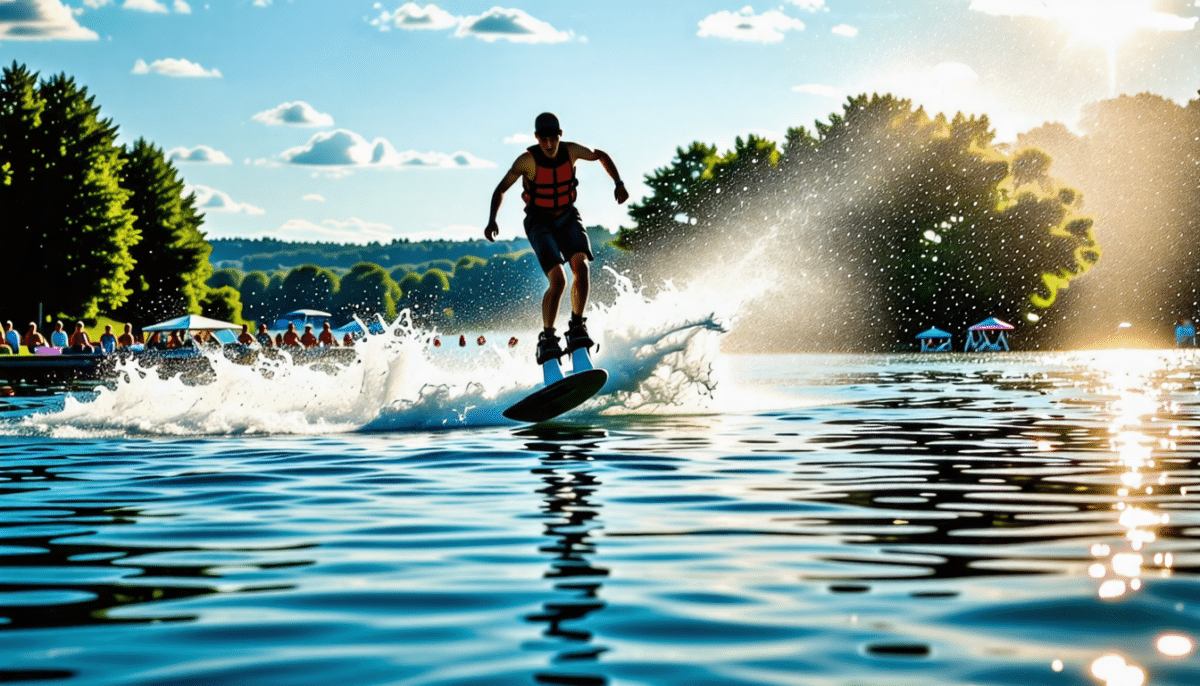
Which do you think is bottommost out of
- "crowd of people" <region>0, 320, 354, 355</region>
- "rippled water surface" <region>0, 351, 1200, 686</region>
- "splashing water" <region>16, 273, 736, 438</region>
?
"rippled water surface" <region>0, 351, 1200, 686</region>

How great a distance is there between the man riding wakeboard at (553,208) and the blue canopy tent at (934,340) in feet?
187

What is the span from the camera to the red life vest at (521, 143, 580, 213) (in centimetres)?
1226

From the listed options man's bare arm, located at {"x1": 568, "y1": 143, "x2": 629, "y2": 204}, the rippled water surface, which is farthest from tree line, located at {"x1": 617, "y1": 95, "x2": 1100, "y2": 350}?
the rippled water surface

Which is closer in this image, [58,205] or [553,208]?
[553,208]

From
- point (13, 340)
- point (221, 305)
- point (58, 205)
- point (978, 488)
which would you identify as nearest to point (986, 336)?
point (221, 305)

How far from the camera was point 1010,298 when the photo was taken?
7012cm

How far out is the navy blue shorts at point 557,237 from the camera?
1226 centimetres

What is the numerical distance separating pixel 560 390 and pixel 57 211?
48561 mm

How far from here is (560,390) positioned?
12.6 meters

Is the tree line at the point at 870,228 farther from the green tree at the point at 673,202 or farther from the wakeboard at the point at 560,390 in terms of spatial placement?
the wakeboard at the point at 560,390

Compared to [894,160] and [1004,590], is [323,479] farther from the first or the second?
[894,160]

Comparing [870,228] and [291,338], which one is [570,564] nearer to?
[291,338]

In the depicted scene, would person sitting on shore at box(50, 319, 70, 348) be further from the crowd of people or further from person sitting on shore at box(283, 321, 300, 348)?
person sitting on shore at box(283, 321, 300, 348)

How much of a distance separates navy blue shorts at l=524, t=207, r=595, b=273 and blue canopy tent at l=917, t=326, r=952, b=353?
5704 centimetres
